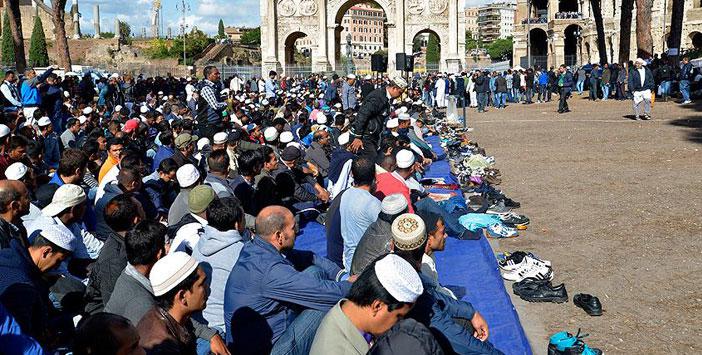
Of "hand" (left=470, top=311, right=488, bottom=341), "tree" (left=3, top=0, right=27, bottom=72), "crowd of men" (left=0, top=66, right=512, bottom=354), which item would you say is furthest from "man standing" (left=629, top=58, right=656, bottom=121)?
"tree" (left=3, top=0, right=27, bottom=72)

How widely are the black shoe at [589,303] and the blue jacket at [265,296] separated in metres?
2.84

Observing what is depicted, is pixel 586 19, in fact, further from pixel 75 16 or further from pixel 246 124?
pixel 246 124

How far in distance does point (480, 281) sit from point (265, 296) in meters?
3.22

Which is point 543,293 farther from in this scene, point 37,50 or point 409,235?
point 37,50

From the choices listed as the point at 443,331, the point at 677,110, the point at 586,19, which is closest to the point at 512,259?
the point at 443,331

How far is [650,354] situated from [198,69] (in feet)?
176

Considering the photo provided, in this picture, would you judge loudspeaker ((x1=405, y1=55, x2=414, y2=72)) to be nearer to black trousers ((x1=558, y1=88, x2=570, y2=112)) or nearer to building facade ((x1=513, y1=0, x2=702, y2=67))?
black trousers ((x1=558, y1=88, x2=570, y2=112))

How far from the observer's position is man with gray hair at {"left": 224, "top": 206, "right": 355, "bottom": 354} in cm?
415

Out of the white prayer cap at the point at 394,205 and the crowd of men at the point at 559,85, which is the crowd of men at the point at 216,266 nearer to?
the white prayer cap at the point at 394,205

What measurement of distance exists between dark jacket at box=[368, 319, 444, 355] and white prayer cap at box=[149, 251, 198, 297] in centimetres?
108

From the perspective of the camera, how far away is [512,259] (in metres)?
7.50

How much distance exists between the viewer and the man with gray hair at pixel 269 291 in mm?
4152

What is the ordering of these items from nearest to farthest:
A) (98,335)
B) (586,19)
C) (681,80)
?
(98,335) → (681,80) → (586,19)

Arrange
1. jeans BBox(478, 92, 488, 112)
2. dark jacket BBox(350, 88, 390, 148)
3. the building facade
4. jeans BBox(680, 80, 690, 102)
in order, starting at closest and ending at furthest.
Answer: dark jacket BBox(350, 88, 390, 148)
jeans BBox(680, 80, 690, 102)
jeans BBox(478, 92, 488, 112)
the building facade
